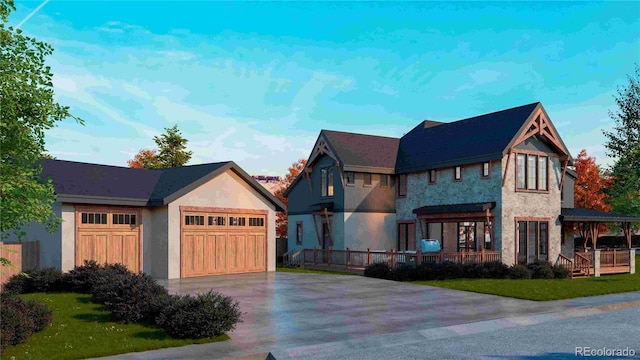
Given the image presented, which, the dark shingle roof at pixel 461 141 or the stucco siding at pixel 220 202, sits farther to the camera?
the dark shingle roof at pixel 461 141

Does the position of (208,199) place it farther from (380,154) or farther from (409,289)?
(380,154)

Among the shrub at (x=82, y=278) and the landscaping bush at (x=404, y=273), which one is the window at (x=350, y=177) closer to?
the landscaping bush at (x=404, y=273)

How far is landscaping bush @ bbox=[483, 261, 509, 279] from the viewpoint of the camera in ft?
94.7

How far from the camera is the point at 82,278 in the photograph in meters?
20.8

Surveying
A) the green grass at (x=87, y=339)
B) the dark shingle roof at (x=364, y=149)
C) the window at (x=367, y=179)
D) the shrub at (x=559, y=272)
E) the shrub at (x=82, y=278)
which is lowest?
the shrub at (x=559, y=272)

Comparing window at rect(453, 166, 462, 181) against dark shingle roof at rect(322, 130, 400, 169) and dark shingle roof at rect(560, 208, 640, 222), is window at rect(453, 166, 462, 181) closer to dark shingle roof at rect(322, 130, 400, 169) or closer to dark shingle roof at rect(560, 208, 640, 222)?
dark shingle roof at rect(322, 130, 400, 169)

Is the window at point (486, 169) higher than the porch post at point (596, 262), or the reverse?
the window at point (486, 169)

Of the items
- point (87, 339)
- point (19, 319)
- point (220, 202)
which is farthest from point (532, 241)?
point (19, 319)

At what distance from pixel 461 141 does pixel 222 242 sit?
616 inches

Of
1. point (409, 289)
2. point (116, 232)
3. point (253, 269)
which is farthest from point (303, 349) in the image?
point (253, 269)

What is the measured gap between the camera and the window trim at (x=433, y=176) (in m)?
36.3

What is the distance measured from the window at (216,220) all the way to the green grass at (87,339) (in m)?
12.7

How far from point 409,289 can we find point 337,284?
3.21 m

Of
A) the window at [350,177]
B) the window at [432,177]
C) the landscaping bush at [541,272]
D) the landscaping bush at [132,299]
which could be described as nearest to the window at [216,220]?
the window at [350,177]
